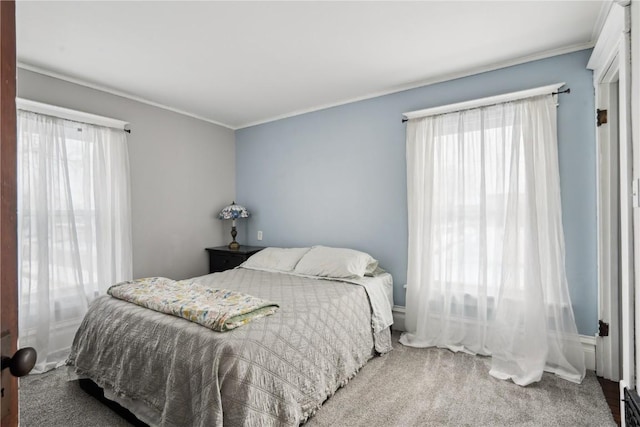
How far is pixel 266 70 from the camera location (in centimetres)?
279

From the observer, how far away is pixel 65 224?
277 cm

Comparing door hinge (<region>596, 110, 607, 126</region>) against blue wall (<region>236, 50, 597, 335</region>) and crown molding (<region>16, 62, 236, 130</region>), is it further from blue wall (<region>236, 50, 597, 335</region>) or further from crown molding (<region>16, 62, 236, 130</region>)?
crown molding (<region>16, 62, 236, 130</region>)

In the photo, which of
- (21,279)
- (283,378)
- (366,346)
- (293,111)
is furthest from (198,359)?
(293,111)

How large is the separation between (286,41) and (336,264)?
1.93 meters

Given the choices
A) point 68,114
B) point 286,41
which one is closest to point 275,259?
point 286,41

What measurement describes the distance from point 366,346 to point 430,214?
1.32 m

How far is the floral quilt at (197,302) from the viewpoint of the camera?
1761 millimetres

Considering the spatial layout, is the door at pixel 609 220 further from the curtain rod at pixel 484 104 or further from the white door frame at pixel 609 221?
the curtain rod at pixel 484 104

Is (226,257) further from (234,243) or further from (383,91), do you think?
(383,91)

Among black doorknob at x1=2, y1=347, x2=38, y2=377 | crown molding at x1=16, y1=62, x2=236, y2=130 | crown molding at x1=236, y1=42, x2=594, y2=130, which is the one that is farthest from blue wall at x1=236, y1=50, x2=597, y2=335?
black doorknob at x1=2, y1=347, x2=38, y2=377

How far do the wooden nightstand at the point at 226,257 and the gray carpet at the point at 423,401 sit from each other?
1.80m

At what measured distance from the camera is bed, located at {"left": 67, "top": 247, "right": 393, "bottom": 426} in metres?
1.52

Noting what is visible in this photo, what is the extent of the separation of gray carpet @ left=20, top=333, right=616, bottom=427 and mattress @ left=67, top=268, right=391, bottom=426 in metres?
0.16

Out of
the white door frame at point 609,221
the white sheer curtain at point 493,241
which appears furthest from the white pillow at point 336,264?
the white door frame at point 609,221
